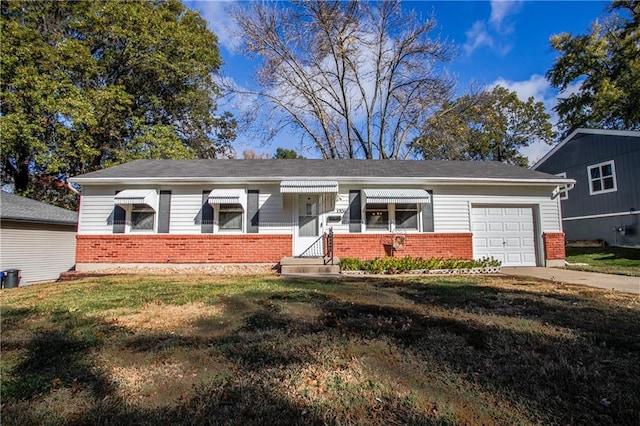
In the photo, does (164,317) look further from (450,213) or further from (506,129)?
(506,129)

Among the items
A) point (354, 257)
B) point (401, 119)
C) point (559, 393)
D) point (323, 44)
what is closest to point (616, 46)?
point (401, 119)

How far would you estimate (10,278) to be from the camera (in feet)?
39.6

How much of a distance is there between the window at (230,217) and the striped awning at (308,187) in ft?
6.27

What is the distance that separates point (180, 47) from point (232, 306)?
19.8 meters

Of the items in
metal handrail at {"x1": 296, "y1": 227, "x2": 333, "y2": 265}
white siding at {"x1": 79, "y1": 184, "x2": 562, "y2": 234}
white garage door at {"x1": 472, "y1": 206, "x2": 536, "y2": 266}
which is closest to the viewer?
metal handrail at {"x1": 296, "y1": 227, "x2": 333, "y2": 265}

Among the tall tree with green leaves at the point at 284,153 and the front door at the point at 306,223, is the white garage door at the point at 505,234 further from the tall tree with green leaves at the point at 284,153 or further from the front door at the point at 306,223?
the tall tree with green leaves at the point at 284,153

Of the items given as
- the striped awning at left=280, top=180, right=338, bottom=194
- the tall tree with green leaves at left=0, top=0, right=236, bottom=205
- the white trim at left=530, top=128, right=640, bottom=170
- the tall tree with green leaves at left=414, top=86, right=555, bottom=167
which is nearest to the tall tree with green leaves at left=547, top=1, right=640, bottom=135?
the tall tree with green leaves at left=414, top=86, right=555, bottom=167

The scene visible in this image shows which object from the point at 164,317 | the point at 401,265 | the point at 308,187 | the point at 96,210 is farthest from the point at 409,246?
the point at 96,210

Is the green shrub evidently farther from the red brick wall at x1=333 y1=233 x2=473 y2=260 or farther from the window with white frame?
the window with white frame

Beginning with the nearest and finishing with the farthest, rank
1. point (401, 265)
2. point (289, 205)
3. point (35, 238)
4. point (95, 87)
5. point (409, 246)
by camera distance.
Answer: point (401, 265)
point (409, 246)
point (289, 205)
point (35, 238)
point (95, 87)

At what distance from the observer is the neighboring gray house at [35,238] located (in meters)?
12.7

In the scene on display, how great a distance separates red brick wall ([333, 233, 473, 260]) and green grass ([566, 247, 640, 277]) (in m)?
3.72

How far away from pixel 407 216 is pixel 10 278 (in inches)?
596

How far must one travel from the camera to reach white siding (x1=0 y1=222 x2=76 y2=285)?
12.7 meters
